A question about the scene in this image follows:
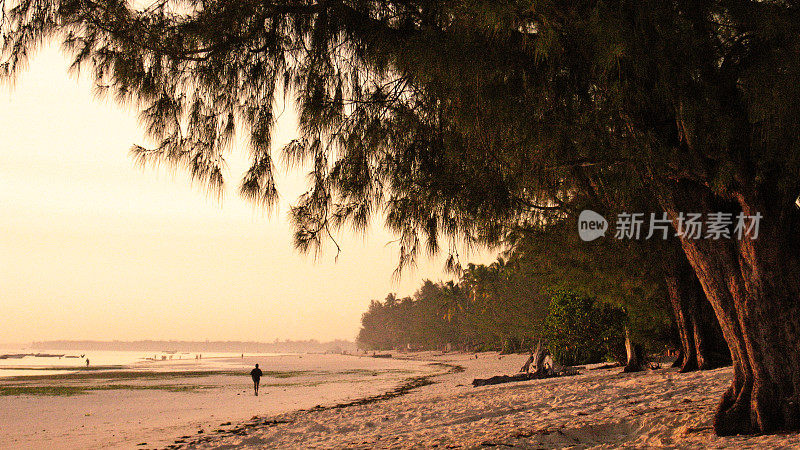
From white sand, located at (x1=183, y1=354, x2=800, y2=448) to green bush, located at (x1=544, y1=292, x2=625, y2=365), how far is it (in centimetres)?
549

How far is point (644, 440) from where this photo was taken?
627 cm

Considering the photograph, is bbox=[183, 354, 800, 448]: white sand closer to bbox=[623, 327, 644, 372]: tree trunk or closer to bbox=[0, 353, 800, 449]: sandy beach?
bbox=[0, 353, 800, 449]: sandy beach

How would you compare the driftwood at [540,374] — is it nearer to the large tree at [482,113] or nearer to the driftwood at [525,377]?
the driftwood at [525,377]

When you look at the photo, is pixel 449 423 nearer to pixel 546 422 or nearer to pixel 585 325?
pixel 546 422

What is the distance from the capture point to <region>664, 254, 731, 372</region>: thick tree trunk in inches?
Answer: 511

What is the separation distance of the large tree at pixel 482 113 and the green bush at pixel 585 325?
44.6ft

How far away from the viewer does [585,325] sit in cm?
2019

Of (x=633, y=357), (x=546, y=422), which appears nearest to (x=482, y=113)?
(x=546, y=422)

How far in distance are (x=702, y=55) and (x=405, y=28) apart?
2611 mm

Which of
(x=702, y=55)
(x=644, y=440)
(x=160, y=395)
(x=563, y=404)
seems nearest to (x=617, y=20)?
(x=702, y=55)

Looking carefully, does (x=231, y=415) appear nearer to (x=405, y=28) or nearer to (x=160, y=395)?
(x=160, y=395)

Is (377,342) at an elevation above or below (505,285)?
below

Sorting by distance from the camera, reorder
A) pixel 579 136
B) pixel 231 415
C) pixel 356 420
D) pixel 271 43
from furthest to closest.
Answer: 1. pixel 231 415
2. pixel 356 420
3. pixel 271 43
4. pixel 579 136

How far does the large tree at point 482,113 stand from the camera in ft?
14.7
